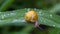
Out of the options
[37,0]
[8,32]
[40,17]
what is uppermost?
[37,0]

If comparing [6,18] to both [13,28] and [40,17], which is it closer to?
[40,17]

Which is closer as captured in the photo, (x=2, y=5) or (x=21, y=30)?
(x=2, y=5)

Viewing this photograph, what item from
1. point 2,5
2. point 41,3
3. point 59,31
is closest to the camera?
point 59,31

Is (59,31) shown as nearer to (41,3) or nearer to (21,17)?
(21,17)

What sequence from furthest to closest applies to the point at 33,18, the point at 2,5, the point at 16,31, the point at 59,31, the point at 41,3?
the point at 41,3 → the point at 16,31 → the point at 2,5 → the point at 59,31 → the point at 33,18

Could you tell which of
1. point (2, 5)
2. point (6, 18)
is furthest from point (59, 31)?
point (2, 5)

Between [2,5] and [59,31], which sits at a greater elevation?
[2,5]
